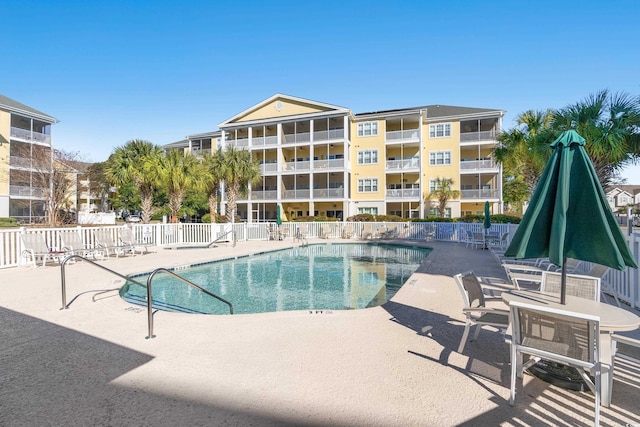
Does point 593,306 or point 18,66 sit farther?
point 18,66

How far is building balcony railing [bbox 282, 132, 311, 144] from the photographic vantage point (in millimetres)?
32219

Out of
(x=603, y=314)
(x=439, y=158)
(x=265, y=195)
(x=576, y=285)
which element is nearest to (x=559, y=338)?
(x=603, y=314)

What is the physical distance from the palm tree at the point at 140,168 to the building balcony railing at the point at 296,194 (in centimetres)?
1321

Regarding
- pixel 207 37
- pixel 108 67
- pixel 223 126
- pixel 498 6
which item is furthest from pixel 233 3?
pixel 223 126

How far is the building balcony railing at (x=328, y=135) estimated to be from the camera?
1218 inches

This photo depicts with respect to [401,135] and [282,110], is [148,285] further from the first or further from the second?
[282,110]

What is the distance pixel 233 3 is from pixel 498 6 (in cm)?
1106

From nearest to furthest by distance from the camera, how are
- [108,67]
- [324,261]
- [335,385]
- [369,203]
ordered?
[335,385], [324,261], [108,67], [369,203]

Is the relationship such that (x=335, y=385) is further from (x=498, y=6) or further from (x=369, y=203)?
(x=369, y=203)

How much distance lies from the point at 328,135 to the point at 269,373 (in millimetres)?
29199

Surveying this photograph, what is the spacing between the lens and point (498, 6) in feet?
39.1

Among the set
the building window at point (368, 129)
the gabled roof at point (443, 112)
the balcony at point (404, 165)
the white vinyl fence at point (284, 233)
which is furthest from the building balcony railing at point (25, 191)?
the balcony at point (404, 165)

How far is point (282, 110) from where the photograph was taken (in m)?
33.2

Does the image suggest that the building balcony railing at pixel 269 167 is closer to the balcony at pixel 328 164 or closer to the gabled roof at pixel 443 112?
the balcony at pixel 328 164
